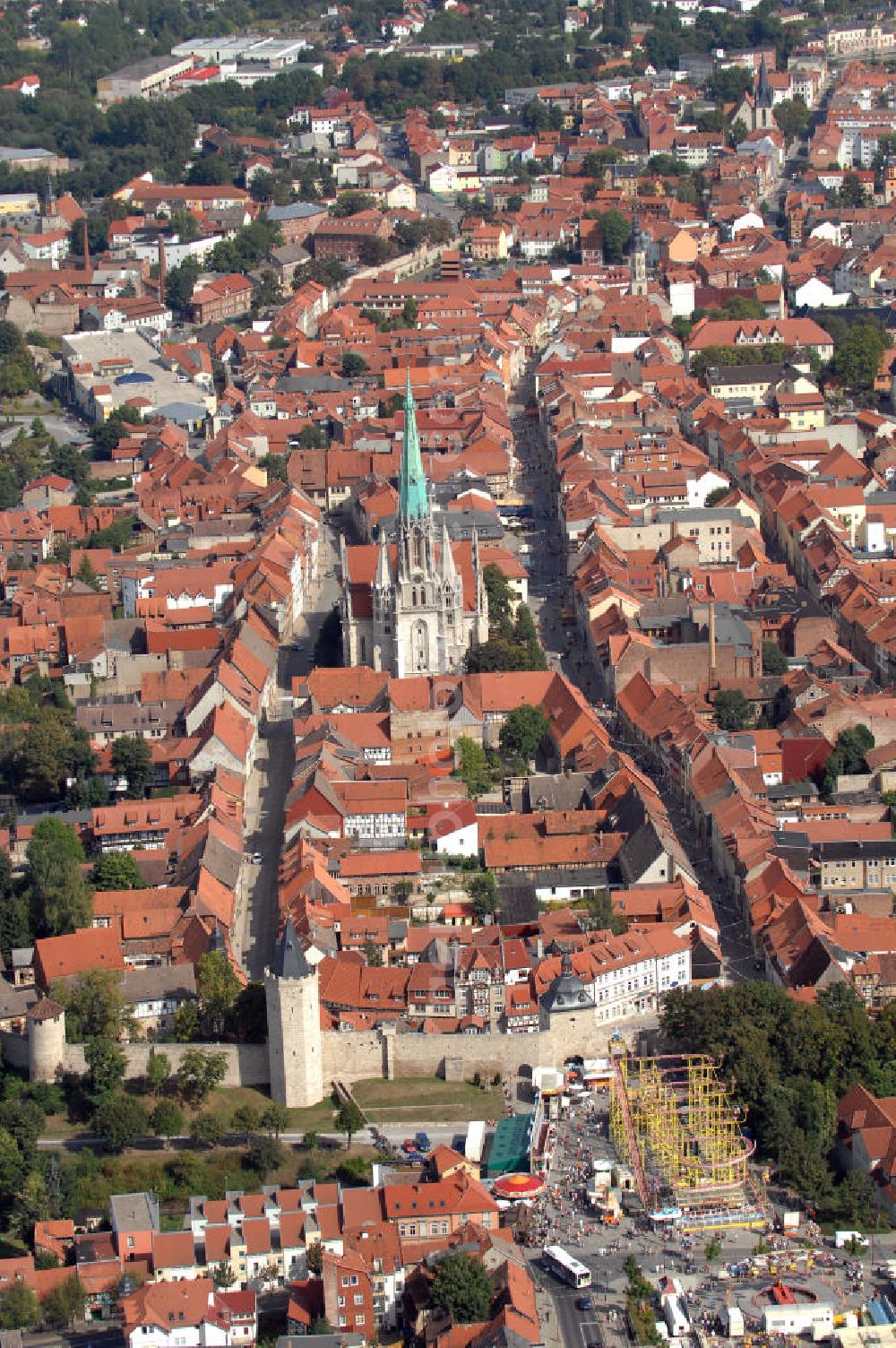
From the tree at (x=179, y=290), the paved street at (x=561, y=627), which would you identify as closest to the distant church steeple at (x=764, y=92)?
the tree at (x=179, y=290)

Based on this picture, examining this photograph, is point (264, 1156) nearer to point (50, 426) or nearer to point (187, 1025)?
point (187, 1025)

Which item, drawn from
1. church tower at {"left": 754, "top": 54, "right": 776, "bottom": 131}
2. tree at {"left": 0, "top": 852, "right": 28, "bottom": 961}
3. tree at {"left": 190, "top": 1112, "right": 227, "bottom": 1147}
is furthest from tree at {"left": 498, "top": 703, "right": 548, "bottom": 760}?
church tower at {"left": 754, "top": 54, "right": 776, "bottom": 131}

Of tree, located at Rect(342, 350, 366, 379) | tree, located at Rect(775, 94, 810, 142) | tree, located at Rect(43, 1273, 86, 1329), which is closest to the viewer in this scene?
tree, located at Rect(43, 1273, 86, 1329)

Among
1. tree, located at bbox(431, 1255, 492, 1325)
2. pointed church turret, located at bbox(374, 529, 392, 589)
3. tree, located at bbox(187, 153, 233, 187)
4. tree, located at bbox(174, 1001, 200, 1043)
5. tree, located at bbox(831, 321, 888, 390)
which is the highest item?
tree, located at bbox(187, 153, 233, 187)

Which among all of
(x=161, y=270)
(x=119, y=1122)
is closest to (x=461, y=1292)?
(x=119, y=1122)

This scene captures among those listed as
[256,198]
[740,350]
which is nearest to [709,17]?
[256,198]

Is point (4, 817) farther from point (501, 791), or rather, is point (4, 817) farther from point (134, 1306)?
point (134, 1306)

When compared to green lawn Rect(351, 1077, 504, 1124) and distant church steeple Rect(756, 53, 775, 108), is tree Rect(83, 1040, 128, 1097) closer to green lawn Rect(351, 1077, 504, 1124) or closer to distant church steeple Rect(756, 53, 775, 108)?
green lawn Rect(351, 1077, 504, 1124)
